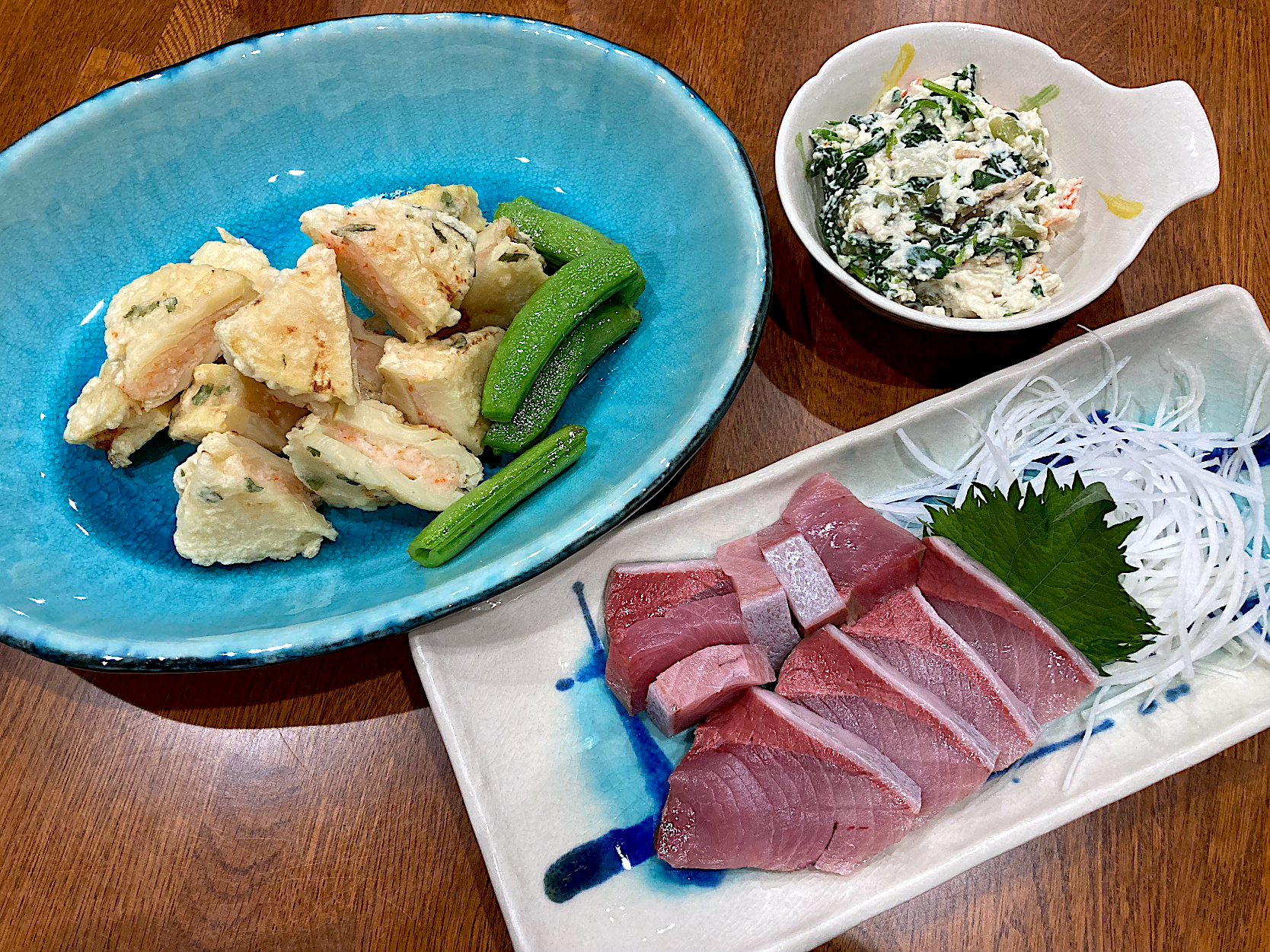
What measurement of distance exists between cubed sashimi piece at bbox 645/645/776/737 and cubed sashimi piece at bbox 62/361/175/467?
4.48 feet

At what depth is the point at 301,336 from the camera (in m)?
1.67

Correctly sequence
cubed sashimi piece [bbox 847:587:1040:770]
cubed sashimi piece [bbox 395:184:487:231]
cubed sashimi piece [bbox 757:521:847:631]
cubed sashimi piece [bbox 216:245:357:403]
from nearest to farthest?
cubed sashimi piece [bbox 216:245:357:403] < cubed sashimi piece [bbox 847:587:1040:770] < cubed sashimi piece [bbox 757:521:847:631] < cubed sashimi piece [bbox 395:184:487:231]

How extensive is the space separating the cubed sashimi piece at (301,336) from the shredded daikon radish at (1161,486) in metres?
1.35

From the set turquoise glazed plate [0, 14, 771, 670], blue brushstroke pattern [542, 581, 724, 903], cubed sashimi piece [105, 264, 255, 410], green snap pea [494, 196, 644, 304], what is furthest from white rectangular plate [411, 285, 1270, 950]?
cubed sashimi piece [105, 264, 255, 410]

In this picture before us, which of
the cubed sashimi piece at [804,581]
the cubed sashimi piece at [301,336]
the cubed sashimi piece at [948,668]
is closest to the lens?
the cubed sashimi piece at [301,336]

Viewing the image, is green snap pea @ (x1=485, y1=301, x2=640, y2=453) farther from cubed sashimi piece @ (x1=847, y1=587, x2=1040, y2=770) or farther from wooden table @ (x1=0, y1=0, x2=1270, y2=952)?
cubed sashimi piece @ (x1=847, y1=587, x2=1040, y2=770)

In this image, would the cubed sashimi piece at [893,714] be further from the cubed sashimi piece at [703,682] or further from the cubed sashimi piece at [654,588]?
the cubed sashimi piece at [654,588]

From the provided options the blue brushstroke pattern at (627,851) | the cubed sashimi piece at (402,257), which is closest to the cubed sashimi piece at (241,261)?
the cubed sashimi piece at (402,257)

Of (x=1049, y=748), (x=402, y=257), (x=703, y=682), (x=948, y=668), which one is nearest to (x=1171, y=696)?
(x=1049, y=748)

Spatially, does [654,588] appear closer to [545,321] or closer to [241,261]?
[545,321]

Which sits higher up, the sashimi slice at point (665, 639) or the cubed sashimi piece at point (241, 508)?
the cubed sashimi piece at point (241, 508)

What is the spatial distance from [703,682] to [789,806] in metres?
0.31

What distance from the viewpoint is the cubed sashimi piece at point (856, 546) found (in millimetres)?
1893

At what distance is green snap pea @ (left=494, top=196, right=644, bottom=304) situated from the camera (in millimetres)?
2051
